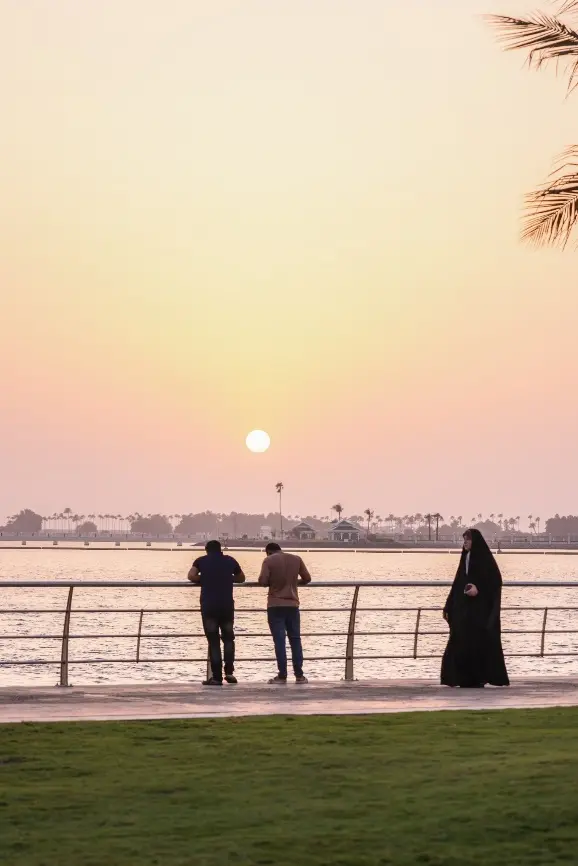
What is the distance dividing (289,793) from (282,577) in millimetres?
8078

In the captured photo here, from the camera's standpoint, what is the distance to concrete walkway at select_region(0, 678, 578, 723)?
13.3 metres

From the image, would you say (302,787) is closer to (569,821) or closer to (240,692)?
(569,821)

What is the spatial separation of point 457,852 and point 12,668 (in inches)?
2019

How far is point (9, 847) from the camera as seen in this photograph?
726cm

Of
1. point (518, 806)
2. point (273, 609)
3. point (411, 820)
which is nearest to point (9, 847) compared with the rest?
point (411, 820)

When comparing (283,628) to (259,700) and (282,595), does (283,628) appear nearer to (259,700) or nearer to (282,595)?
(282,595)

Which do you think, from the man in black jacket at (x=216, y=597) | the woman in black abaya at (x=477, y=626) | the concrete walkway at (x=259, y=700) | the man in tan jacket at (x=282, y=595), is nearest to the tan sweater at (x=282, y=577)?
the man in tan jacket at (x=282, y=595)

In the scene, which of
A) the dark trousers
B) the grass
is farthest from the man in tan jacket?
the grass

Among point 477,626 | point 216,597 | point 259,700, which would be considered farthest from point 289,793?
point 477,626

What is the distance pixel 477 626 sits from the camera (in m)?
16.5

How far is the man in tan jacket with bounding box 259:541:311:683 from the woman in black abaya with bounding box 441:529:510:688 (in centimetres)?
177

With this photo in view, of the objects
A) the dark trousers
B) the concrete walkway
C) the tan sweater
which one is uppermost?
the tan sweater

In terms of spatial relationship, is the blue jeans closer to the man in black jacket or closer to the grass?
the man in black jacket

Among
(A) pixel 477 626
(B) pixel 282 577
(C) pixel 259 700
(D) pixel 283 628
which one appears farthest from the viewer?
(D) pixel 283 628
